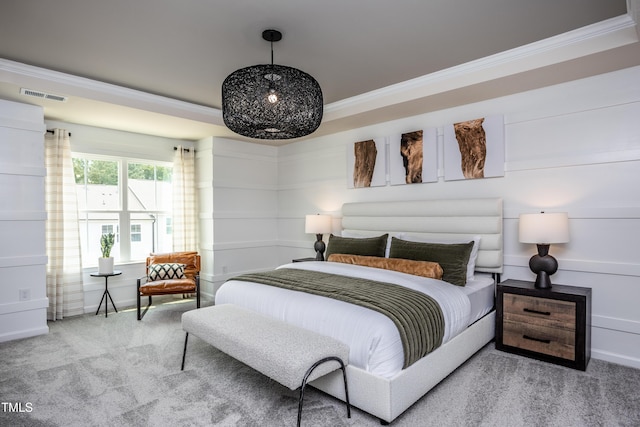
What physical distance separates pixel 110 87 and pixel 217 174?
73.5 inches

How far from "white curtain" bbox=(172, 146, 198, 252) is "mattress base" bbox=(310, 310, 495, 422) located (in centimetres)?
366

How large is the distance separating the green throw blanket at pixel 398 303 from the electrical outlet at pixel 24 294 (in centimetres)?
263

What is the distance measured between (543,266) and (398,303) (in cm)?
156

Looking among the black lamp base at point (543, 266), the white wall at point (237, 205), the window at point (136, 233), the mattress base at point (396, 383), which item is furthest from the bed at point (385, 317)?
the window at point (136, 233)

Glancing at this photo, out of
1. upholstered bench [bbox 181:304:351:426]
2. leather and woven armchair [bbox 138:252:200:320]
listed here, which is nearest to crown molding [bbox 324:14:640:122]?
upholstered bench [bbox 181:304:351:426]

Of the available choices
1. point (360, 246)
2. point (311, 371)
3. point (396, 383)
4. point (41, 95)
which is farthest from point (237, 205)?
point (396, 383)

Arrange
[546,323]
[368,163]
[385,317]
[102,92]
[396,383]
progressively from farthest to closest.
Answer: [368,163], [102,92], [546,323], [385,317], [396,383]

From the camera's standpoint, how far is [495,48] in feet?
9.85

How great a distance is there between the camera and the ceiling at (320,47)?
2424 millimetres

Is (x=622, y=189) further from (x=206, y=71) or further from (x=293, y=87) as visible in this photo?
(x=206, y=71)

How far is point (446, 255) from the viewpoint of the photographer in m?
3.28

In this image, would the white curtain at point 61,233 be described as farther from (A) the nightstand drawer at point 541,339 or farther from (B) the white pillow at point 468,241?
(A) the nightstand drawer at point 541,339

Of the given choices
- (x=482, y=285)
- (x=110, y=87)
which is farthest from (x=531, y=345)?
(x=110, y=87)

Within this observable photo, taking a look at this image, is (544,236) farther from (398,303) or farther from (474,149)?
(398,303)
